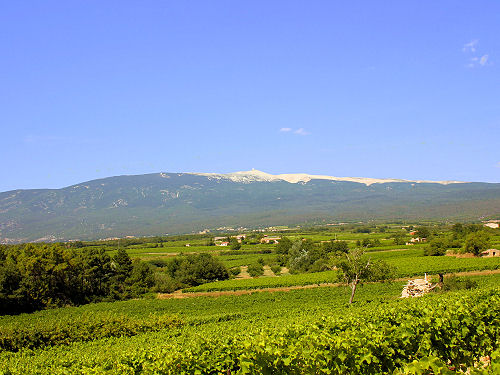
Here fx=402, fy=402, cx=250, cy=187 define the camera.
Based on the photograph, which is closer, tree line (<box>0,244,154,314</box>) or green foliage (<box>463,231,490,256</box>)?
tree line (<box>0,244,154,314</box>)

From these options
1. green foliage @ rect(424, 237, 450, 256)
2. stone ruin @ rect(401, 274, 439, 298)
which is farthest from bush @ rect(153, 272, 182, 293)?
green foliage @ rect(424, 237, 450, 256)

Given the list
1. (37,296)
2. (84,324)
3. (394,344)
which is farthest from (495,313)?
(37,296)

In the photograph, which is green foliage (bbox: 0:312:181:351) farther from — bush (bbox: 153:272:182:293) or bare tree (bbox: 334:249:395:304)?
bush (bbox: 153:272:182:293)

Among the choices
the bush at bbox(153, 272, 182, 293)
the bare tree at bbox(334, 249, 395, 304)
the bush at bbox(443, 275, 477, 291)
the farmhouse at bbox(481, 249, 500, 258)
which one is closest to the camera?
the bare tree at bbox(334, 249, 395, 304)

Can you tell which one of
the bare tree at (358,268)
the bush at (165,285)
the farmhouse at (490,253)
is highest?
the bare tree at (358,268)

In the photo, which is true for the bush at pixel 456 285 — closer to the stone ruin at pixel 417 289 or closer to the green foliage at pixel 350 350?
the stone ruin at pixel 417 289

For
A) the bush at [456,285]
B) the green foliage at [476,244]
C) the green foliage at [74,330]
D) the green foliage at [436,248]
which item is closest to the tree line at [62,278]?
the green foliage at [74,330]

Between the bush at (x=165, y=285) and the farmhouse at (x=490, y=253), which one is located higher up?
the farmhouse at (x=490, y=253)

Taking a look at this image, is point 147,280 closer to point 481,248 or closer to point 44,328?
point 44,328

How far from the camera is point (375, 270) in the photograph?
27062 mm

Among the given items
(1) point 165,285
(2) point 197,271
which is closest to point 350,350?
(1) point 165,285

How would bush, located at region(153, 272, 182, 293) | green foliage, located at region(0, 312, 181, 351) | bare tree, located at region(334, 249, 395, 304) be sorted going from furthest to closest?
1. bush, located at region(153, 272, 182, 293)
2. bare tree, located at region(334, 249, 395, 304)
3. green foliage, located at region(0, 312, 181, 351)

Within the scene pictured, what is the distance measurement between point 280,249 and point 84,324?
67142mm

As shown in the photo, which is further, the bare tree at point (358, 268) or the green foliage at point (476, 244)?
the green foliage at point (476, 244)
